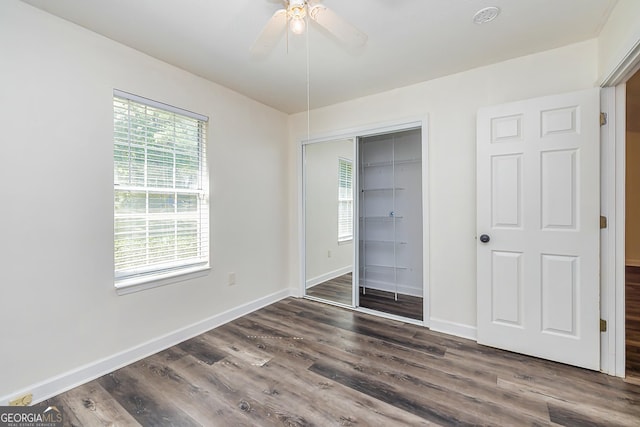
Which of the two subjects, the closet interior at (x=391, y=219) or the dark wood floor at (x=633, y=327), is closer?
the dark wood floor at (x=633, y=327)

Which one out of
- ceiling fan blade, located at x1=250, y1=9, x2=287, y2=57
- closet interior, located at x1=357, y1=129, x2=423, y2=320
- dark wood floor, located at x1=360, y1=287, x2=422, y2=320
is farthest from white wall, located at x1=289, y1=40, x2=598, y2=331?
ceiling fan blade, located at x1=250, y1=9, x2=287, y2=57

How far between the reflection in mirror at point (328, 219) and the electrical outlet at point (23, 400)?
273cm

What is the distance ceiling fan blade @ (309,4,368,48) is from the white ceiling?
1.24ft

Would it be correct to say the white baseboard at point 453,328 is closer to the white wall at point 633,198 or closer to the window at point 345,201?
the window at point 345,201

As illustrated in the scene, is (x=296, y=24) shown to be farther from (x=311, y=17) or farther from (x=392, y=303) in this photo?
(x=392, y=303)

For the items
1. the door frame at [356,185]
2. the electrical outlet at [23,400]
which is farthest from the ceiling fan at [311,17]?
the electrical outlet at [23,400]

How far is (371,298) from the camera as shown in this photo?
3.88 m

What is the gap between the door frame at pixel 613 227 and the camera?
6.59 ft

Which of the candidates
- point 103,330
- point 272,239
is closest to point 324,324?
point 272,239

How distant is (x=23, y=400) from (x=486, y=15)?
3.94 meters

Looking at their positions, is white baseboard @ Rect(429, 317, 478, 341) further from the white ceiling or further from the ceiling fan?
the ceiling fan

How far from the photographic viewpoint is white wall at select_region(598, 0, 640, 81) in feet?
5.15

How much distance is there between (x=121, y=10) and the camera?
186cm

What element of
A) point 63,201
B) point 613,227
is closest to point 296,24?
point 63,201
